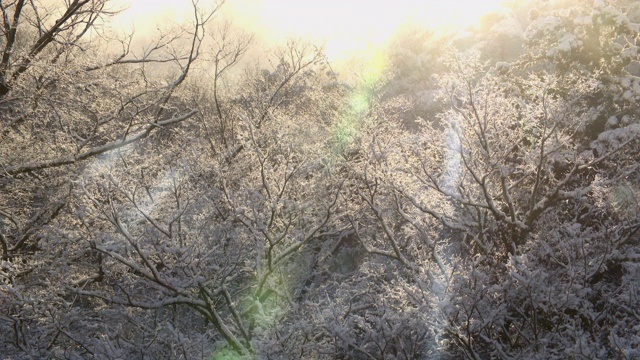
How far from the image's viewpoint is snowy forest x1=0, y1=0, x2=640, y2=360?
8062 mm

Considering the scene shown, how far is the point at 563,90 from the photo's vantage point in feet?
40.1

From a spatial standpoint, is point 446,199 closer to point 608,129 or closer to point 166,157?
point 608,129

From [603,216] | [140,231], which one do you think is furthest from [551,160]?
[140,231]

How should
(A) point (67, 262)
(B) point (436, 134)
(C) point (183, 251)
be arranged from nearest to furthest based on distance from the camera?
(C) point (183, 251), (A) point (67, 262), (B) point (436, 134)

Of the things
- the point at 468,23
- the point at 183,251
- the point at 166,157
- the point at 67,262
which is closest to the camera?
the point at 183,251

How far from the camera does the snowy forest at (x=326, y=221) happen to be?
26.5ft

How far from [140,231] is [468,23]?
3294 cm

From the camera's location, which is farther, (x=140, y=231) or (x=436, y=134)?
(x=436, y=134)

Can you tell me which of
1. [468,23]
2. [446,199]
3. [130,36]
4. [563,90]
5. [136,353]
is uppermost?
[468,23]

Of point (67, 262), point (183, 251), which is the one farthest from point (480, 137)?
point (67, 262)

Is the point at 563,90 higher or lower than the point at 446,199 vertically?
higher

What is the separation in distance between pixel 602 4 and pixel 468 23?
2426 cm

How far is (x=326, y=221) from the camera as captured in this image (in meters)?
11.7

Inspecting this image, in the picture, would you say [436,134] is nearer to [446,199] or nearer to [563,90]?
[446,199]
